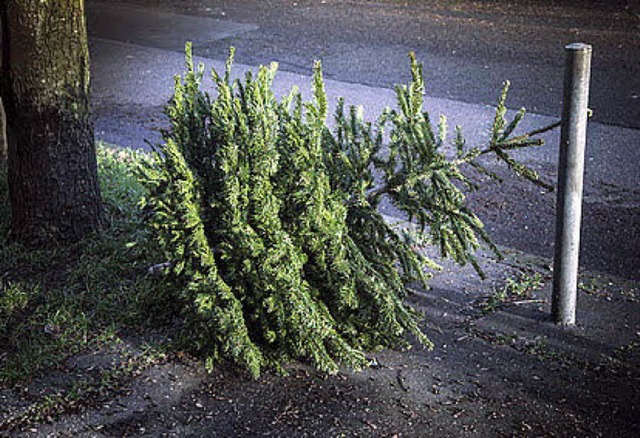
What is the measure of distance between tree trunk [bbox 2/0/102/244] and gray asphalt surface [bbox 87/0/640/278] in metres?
2.50

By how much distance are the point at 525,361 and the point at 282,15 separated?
9.52 metres

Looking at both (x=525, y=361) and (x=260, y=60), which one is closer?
(x=525, y=361)

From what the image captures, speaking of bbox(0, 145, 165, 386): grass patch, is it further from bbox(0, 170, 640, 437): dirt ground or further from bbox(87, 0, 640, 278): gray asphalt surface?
bbox(87, 0, 640, 278): gray asphalt surface

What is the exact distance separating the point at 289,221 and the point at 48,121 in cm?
175

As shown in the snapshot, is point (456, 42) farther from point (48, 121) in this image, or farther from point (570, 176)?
point (570, 176)

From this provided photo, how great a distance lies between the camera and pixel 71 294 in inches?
172

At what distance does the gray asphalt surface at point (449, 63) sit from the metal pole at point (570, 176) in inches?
40.7

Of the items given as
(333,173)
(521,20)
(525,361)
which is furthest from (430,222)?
(521,20)

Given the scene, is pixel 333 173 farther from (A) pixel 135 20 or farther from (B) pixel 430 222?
(A) pixel 135 20

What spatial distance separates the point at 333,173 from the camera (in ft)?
12.8

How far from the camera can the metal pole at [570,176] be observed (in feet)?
12.7

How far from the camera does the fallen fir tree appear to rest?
11.9 ft

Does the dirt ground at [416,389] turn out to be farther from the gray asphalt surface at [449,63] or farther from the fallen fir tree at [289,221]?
the gray asphalt surface at [449,63]

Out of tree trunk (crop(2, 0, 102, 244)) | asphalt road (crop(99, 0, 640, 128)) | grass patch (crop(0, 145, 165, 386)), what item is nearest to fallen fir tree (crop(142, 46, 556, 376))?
grass patch (crop(0, 145, 165, 386))
